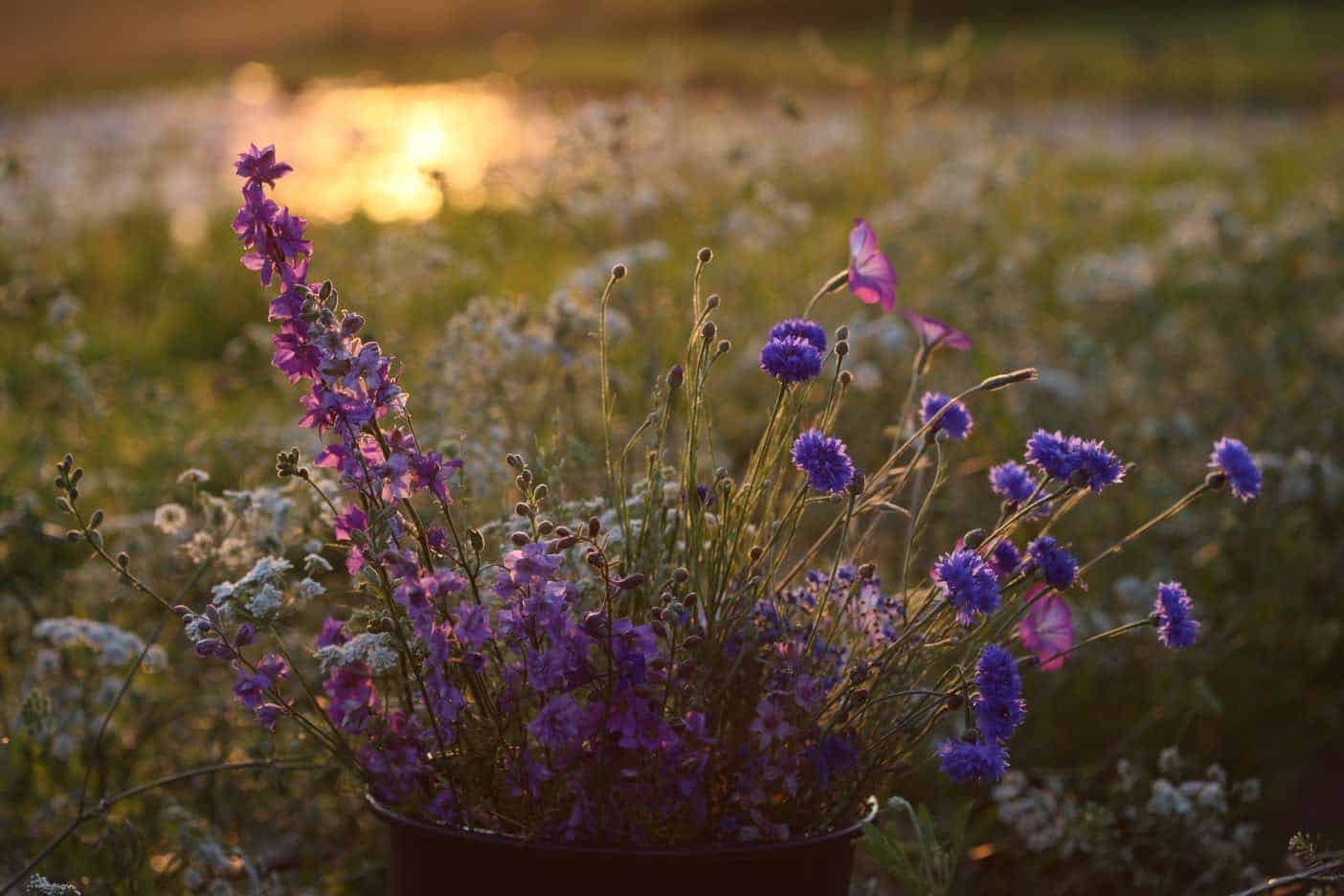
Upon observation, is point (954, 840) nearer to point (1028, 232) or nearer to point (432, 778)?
point (432, 778)

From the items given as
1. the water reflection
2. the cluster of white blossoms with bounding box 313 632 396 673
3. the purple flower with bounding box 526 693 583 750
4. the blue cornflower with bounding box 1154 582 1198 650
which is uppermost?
the water reflection

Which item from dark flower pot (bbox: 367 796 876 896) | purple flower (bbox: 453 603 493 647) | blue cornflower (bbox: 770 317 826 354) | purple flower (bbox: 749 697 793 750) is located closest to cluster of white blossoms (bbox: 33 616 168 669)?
dark flower pot (bbox: 367 796 876 896)

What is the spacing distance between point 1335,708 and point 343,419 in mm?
2592

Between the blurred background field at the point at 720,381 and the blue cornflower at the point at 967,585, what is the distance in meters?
0.56

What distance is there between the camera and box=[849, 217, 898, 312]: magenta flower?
2027 millimetres

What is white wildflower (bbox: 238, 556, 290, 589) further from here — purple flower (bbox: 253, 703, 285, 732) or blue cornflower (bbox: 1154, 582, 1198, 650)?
blue cornflower (bbox: 1154, 582, 1198, 650)

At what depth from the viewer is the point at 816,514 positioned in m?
3.71

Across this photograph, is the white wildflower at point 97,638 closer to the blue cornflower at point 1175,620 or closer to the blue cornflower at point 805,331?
the blue cornflower at point 805,331

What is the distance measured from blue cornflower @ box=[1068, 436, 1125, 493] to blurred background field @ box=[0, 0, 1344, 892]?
670 millimetres

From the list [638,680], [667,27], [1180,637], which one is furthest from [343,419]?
[667,27]

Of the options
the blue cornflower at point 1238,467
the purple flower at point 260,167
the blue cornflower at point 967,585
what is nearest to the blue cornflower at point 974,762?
the blue cornflower at point 967,585

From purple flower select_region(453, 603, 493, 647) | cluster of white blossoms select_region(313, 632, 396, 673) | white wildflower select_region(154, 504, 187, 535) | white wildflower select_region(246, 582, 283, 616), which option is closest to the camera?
purple flower select_region(453, 603, 493, 647)

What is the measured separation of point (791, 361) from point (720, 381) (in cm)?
252

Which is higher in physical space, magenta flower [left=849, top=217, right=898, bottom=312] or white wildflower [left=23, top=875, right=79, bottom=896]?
magenta flower [left=849, top=217, right=898, bottom=312]
